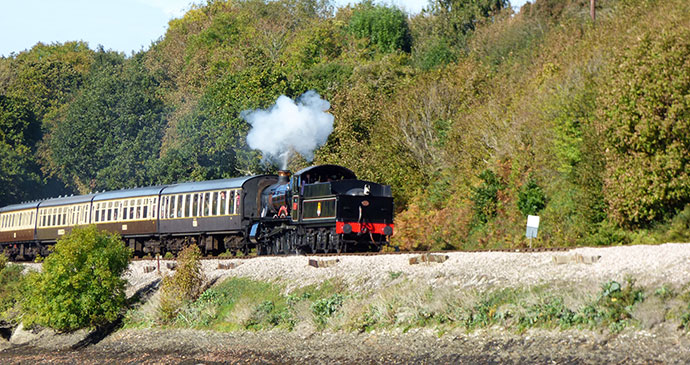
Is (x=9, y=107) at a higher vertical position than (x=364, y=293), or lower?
higher

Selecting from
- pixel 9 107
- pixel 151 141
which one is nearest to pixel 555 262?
pixel 151 141

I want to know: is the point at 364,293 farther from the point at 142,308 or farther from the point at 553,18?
the point at 553,18

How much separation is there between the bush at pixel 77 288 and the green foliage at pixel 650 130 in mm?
17070

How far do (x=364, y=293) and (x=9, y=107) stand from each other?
75718 millimetres

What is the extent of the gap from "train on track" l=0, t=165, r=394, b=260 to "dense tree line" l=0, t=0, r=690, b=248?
775 centimetres

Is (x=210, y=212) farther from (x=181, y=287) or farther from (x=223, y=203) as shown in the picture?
(x=181, y=287)

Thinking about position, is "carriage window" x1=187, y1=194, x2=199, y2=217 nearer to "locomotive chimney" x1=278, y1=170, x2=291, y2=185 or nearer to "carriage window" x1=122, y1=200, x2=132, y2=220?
"locomotive chimney" x1=278, y1=170, x2=291, y2=185

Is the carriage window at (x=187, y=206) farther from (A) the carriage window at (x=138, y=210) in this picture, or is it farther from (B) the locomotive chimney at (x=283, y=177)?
(B) the locomotive chimney at (x=283, y=177)

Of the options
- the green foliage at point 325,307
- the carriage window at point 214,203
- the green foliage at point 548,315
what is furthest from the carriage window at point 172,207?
the green foliage at point 548,315

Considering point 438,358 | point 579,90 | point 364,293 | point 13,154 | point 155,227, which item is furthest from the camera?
point 13,154

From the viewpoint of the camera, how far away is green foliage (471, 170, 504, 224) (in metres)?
35.5

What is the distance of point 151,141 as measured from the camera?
67.2 m

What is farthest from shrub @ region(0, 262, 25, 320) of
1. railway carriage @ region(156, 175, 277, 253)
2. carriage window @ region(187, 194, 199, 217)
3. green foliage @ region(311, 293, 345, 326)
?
green foliage @ region(311, 293, 345, 326)

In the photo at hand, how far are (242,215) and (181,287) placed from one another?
6.60 metres
